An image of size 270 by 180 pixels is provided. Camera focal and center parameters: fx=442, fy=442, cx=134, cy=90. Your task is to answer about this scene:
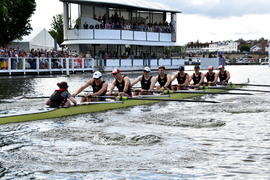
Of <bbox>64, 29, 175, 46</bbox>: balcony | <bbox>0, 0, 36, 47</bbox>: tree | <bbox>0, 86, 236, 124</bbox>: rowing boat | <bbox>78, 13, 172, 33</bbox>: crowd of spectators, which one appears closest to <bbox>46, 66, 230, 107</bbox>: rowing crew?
<bbox>0, 86, 236, 124</bbox>: rowing boat

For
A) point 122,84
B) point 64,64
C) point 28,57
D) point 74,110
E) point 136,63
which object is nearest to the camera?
point 74,110

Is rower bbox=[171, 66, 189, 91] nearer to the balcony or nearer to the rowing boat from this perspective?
the rowing boat

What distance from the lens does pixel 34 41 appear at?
162 ft

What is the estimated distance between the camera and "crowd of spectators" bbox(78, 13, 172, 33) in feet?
170

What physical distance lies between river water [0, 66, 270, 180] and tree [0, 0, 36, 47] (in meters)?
33.1

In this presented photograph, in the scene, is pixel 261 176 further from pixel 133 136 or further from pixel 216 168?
pixel 133 136

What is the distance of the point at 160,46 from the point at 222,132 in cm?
5150

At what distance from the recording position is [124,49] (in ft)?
189

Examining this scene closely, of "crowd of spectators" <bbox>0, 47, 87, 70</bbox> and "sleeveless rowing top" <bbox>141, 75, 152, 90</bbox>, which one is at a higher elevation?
"crowd of spectators" <bbox>0, 47, 87, 70</bbox>

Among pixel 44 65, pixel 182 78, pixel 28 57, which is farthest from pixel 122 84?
pixel 44 65

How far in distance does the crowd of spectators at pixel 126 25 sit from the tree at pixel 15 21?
591cm

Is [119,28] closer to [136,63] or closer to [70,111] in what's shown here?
[136,63]

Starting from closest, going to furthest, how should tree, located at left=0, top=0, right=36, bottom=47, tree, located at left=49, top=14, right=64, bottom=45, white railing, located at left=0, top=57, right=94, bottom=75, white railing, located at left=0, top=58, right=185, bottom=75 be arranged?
white railing, located at left=0, top=57, right=94, bottom=75 < white railing, located at left=0, top=58, right=185, bottom=75 < tree, located at left=0, top=0, right=36, bottom=47 < tree, located at left=49, top=14, right=64, bottom=45

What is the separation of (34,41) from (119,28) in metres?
10.6
